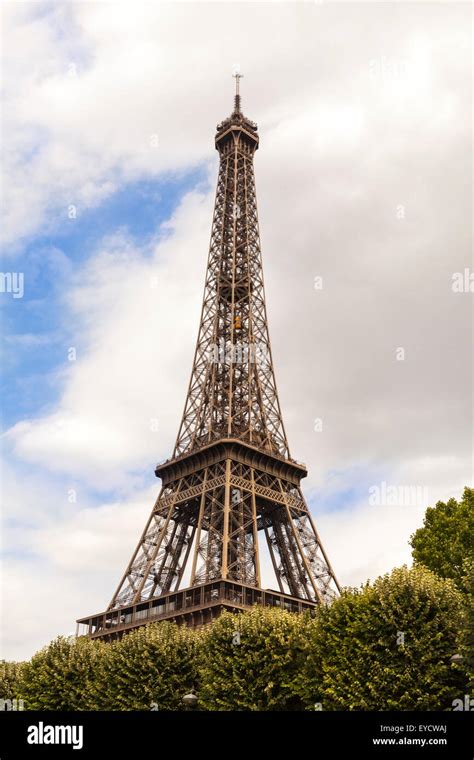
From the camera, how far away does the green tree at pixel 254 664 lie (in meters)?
43.7

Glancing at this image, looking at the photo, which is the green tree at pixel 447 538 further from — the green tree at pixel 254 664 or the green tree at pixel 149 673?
the green tree at pixel 149 673

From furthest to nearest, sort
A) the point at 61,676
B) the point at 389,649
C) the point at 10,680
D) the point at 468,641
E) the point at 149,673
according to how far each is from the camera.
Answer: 1. the point at 10,680
2. the point at 61,676
3. the point at 149,673
4. the point at 389,649
5. the point at 468,641

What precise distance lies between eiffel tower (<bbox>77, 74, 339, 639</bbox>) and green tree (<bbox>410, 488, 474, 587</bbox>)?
12430 mm

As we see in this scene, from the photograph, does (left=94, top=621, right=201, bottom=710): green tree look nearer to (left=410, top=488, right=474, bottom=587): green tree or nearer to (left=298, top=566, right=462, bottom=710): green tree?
(left=298, top=566, right=462, bottom=710): green tree

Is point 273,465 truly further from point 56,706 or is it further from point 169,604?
point 56,706

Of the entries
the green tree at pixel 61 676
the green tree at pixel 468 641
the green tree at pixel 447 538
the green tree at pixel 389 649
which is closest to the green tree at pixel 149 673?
the green tree at pixel 61 676

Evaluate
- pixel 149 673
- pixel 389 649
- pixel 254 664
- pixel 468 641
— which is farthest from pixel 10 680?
pixel 468 641

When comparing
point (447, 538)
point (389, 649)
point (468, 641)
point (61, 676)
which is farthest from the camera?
point (447, 538)

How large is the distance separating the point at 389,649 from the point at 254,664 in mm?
8606

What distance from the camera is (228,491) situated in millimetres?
69188

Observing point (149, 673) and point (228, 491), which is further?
point (228, 491)

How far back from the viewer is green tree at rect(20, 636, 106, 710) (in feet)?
171

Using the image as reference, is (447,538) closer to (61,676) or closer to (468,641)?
(468,641)

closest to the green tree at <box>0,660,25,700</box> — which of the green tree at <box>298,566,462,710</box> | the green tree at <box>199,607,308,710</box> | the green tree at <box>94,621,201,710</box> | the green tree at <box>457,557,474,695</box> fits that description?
the green tree at <box>94,621,201,710</box>
